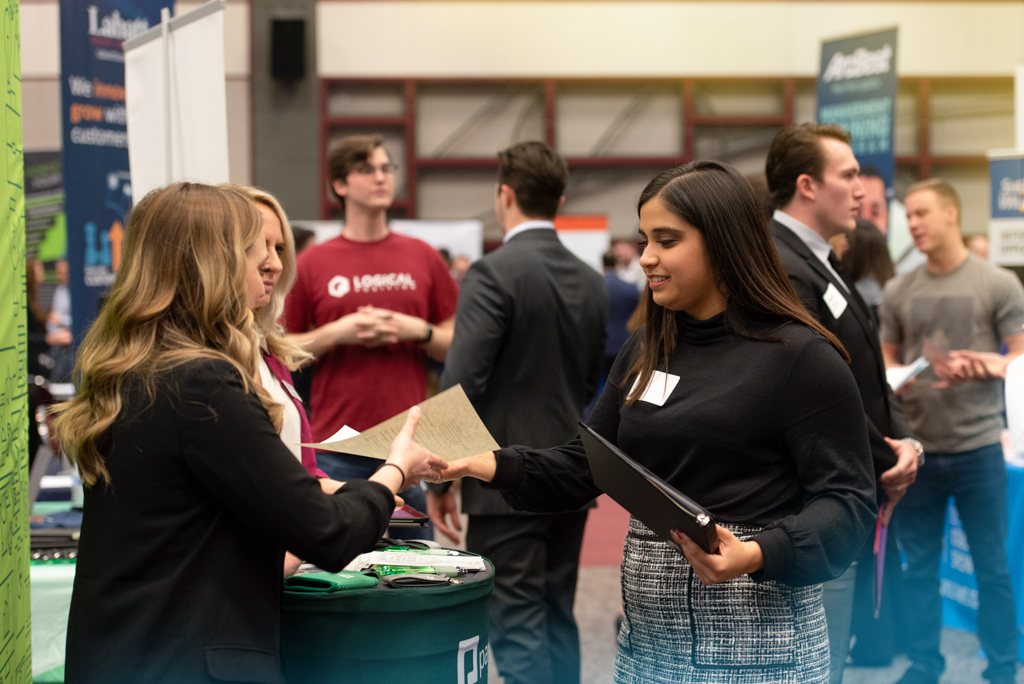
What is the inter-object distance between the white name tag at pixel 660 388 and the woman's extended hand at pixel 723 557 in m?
0.29

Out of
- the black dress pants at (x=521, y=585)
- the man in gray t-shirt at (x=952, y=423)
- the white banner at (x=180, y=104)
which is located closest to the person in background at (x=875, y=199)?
the man in gray t-shirt at (x=952, y=423)

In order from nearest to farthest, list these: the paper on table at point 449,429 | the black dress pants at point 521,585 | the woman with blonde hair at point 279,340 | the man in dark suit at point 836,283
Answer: the paper on table at point 449,429
the woman with blonde hair at point 279,340
the man in dark suit at point 836,283
the black dress pants at point 521,585

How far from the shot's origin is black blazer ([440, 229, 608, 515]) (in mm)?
2566

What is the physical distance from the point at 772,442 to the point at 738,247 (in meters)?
0.32

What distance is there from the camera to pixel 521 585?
8.33 feet

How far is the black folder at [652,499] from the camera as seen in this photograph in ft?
3.80

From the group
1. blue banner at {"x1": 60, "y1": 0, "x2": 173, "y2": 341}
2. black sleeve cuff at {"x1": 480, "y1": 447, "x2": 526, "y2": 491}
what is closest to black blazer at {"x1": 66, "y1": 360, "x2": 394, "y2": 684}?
black sleeve cuff at {"x1": 480, "y1": 447, "x2": 526, "y2": 491}

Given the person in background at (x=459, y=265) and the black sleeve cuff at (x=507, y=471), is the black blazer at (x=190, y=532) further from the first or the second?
the person in background at (x=459, y=265)

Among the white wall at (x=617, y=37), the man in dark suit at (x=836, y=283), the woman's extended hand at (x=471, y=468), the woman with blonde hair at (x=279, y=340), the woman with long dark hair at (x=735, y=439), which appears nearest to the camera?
the woman with long dark hair at (x=735, y=439)

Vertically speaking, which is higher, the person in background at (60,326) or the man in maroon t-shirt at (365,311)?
the man in maroon t-shirt at (365,311)

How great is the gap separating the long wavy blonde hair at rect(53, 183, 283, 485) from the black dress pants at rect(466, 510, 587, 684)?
51.9 inches

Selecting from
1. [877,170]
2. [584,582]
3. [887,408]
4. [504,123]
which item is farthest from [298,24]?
[887,408]

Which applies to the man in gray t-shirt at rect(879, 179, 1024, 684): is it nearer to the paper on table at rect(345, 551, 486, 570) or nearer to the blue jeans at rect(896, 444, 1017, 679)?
the blue jeans at rect(896, 444, 1017, 679)

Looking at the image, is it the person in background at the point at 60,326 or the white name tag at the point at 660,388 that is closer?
the white name tag at the point at 660,388
